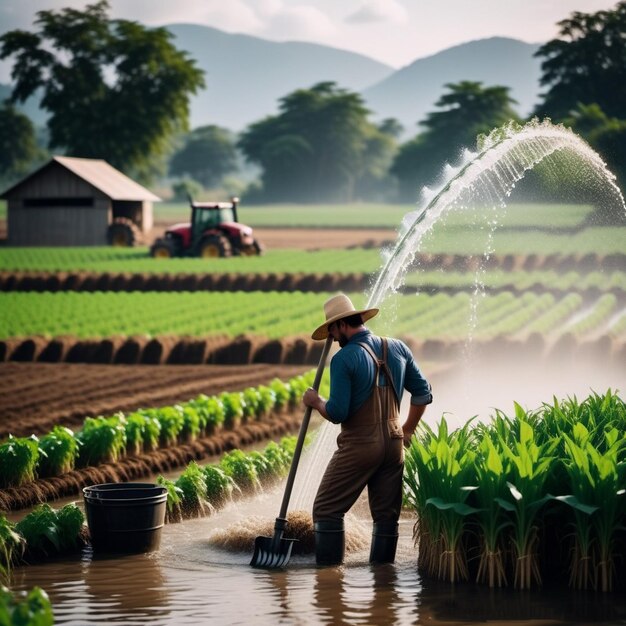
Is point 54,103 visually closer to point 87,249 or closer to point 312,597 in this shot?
point 87,249

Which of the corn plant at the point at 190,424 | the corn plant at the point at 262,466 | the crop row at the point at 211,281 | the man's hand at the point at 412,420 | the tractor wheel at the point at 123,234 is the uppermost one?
the tractor wheel at the point at 123,234

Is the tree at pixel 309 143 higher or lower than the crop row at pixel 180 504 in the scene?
higher

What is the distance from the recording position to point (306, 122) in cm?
11312

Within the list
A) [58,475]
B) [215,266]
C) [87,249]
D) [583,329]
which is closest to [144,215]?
[87,249]

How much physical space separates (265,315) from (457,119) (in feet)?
222

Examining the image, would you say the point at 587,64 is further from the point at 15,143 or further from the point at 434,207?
the point at 434,207

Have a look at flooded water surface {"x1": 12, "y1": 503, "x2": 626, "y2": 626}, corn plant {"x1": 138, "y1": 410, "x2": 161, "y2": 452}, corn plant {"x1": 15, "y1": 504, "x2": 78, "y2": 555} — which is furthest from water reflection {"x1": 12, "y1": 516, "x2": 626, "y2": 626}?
corn plant {"x1": 138, "y1": 410, "x2": 161, "y2": 452}

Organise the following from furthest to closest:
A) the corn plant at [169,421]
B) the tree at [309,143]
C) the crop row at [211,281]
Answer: the tree at [309,143]
the crop row at [211,281]
the corn plant at [169,421]

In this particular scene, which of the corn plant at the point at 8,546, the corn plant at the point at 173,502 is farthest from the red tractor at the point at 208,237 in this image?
the corn plant at the point at 8,546

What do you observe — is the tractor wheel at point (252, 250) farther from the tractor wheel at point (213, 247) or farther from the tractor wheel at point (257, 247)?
the tractor wheel at point (213, 247)

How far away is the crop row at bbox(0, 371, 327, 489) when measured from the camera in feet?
34.4

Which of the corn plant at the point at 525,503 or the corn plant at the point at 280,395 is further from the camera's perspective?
the corn plant at the point at 280,395

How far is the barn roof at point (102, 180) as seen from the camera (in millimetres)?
47509

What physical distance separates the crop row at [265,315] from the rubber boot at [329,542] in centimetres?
1198
